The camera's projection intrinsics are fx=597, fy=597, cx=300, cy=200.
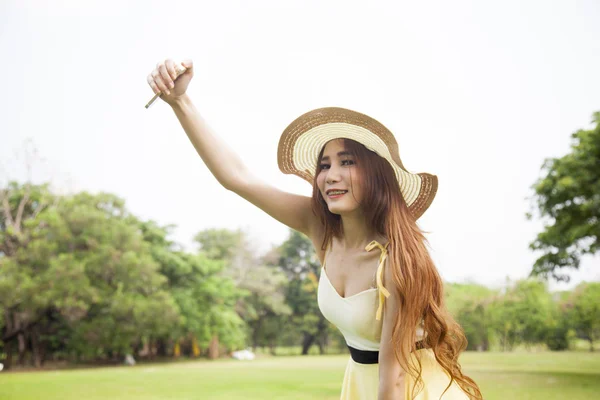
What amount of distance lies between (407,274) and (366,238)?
235 mm

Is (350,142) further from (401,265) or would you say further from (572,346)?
(572,346)

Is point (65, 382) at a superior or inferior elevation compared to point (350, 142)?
inferior

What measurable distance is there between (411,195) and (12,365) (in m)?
21.6


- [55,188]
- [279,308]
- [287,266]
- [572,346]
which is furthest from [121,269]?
[572,346]

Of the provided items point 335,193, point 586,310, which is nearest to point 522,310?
point 586,310

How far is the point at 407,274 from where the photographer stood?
4.81ft

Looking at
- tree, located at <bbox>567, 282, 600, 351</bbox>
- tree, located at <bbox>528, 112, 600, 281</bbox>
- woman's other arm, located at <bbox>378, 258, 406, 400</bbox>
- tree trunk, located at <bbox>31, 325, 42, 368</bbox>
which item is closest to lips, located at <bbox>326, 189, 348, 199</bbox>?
woman's other arm, located at <bbox>378, 258, 406, 400</bbox>

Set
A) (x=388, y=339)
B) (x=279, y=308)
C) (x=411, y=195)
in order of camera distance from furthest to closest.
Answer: (x=279, y=308)
(x=411, y=195)
(x=388, y=339)

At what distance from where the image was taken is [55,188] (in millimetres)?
21969

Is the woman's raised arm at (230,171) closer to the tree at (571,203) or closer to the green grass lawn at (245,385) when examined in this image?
the green grass lawn at (245,385)

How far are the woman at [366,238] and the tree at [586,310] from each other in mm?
25002

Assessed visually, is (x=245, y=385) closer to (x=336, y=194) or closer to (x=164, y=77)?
(x=336, y=194)

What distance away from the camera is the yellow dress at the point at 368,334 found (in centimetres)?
154

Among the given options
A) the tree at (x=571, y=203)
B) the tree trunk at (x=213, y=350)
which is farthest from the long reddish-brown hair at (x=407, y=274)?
the tree trunk at (x=213, y=350)
